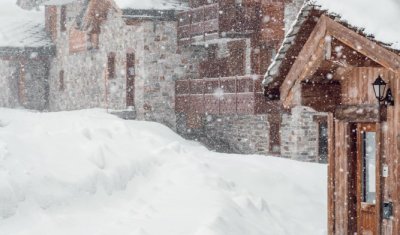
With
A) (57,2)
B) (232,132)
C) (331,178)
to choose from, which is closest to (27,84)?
(57,2)

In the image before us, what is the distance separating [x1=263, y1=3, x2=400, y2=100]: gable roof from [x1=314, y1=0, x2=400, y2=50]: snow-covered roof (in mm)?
99

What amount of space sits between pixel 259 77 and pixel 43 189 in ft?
37.4

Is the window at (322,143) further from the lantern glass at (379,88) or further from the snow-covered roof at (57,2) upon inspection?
the snow-covered roof at (57,2)

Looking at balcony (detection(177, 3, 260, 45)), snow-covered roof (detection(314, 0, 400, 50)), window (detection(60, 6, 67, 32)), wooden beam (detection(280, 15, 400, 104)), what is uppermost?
window (detection(60, 6, 67, 32))

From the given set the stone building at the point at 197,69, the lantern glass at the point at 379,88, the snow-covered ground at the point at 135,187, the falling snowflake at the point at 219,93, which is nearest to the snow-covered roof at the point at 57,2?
the stone building at the point at 197,69

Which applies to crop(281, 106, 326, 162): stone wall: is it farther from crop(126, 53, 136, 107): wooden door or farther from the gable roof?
the gable roof

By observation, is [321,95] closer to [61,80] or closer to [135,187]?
[135,187]

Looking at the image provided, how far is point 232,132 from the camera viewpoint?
26188 mm

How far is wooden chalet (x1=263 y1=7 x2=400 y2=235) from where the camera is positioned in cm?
852

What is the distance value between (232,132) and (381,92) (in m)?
17.7

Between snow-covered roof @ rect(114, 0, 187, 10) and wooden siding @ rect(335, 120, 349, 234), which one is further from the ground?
snow-covered roof @ rect(114, 0, 187, 10)

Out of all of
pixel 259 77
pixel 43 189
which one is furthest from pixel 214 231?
pixel 259 77

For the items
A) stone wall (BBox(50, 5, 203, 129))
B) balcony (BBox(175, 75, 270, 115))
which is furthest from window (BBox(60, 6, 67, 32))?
balcony (BBox(175, 75, 270, 115))

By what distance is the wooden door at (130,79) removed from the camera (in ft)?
89.2
